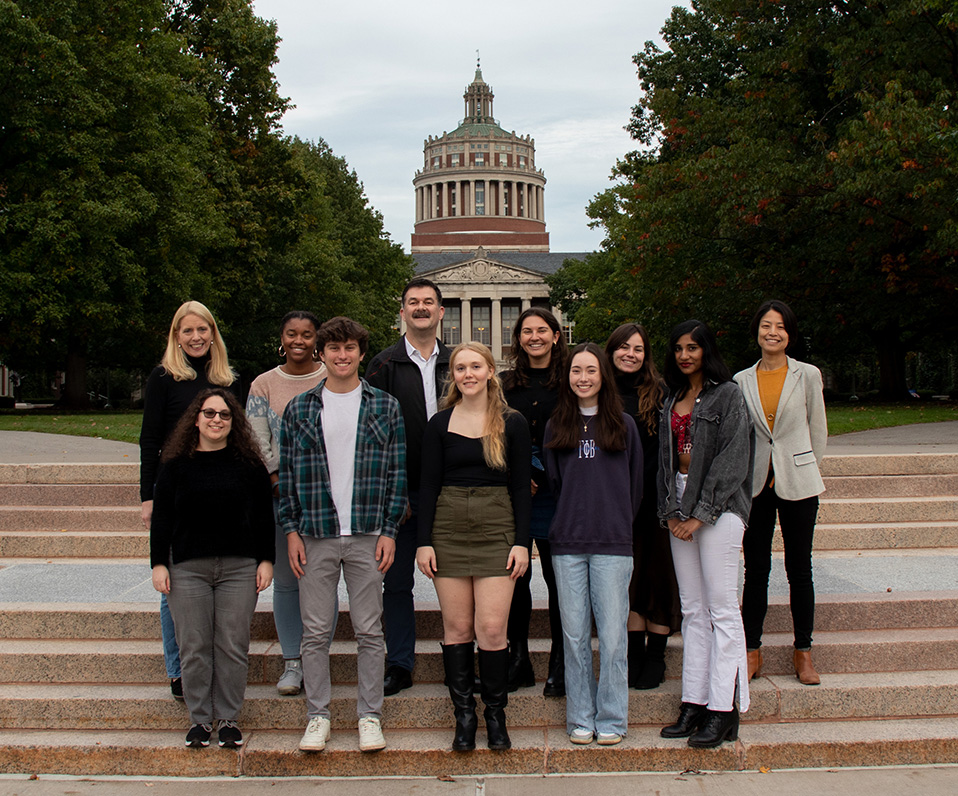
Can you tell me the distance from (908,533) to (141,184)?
20.2m

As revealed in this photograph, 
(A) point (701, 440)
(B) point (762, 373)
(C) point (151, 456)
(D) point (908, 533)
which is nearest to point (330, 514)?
(C) point (151, 456)

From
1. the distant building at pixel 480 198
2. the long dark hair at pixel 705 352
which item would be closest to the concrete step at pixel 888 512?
the long dark hair at pixel 705 352

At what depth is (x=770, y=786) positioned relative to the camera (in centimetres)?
421

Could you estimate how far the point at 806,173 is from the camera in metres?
18.1

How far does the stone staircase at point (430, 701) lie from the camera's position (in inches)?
174

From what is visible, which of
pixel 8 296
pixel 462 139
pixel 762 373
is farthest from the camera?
pixel 462 139

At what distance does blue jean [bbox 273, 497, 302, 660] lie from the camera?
4746 millimetres

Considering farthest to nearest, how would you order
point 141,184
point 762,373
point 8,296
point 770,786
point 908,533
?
point 141,184, point 8,296, point 908,533, point 762,373, point 770,786

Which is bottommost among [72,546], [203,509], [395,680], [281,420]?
[395,680]

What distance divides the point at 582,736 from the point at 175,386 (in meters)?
2.84

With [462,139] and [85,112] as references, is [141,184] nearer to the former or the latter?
[85,112]

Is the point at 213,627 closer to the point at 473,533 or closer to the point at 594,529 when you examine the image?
the point at 473,533

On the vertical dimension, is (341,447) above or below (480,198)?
below

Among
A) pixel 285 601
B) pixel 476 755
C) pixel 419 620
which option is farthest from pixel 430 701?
pixel 285 601
